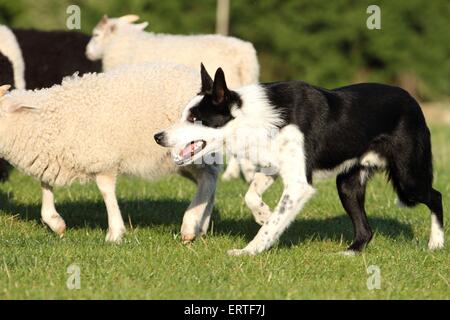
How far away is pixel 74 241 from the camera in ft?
22.7

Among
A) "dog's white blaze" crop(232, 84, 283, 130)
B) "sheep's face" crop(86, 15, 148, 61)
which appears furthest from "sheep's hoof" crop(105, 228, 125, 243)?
"sheep's face" crop(86, 15, 148, 61)

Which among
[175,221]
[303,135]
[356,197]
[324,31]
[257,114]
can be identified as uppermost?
[257,114]

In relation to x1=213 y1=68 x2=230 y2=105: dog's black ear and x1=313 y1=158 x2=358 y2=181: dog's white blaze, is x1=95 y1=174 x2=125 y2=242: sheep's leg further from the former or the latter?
x1=313 y1=158 x2=358 y2=181: dog's white blaze

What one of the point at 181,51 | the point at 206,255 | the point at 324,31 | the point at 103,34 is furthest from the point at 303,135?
the point at 324,31

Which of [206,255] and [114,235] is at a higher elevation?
[206,255]

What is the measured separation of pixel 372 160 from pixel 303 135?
0.76m

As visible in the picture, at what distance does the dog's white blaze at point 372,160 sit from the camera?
6812mm

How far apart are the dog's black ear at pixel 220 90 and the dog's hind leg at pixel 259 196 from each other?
0.93 meters

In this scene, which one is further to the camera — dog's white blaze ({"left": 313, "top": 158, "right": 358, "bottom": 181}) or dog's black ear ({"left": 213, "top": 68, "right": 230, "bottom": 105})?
dog's white blaze ({"left": 313, "top": 158, "right": 358, "bottom": 181})

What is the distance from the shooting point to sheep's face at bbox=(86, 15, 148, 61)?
1170 centimetres

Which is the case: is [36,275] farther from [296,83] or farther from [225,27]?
[225,27]

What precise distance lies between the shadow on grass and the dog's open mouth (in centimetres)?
120

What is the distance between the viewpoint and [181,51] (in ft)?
34.9

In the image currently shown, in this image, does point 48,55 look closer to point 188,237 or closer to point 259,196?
point 188,237
